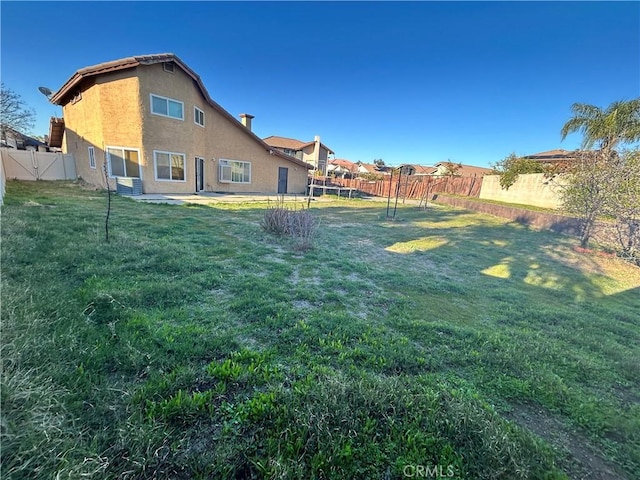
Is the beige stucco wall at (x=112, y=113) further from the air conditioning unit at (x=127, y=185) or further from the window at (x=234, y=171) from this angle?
the window at (x=234, y=171)

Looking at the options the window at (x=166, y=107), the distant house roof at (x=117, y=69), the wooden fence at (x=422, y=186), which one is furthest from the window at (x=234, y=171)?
the wooden fence at (x=422, y=186)

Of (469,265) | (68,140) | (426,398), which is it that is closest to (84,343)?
(426,398)

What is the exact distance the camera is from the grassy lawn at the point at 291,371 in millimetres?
1324

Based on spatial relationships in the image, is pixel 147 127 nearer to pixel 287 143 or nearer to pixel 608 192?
pixel 608 192

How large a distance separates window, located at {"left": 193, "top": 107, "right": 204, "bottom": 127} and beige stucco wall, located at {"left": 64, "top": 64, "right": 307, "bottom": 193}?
253 mm

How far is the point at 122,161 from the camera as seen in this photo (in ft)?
40.4

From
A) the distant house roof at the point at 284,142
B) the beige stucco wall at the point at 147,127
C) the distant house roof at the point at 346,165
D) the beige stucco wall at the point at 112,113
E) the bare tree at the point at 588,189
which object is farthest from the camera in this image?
the distant house roof at the point at 346,165

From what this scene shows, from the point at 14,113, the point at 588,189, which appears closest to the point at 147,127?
the point at 14,113

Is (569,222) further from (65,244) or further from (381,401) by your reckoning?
(65,244)

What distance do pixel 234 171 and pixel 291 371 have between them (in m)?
17.1

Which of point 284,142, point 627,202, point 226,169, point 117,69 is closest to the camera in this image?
point 627,202

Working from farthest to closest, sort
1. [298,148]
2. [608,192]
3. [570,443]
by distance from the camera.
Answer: [298,148] → [608,192] → [570,443]

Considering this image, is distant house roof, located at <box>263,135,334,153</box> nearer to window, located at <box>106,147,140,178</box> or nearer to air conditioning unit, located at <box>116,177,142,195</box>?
window, located at <box>106,147,140,178</box>

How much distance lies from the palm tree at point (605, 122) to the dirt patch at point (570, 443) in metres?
14.3
